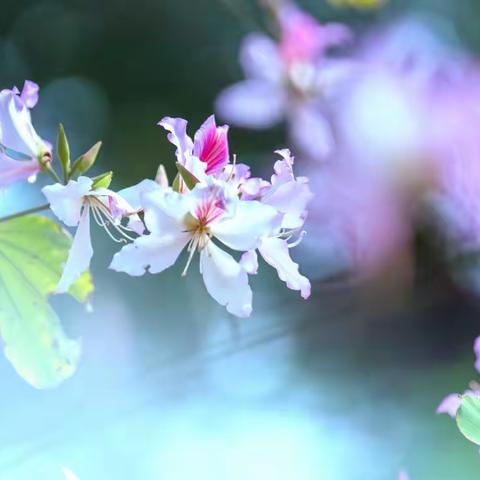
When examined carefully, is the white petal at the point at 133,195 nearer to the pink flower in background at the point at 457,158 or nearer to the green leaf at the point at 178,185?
the green leaf at the point at 178,185

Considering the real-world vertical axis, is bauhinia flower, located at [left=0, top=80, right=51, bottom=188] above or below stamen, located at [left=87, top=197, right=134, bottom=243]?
above

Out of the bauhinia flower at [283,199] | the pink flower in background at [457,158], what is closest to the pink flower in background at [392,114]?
the pink flower in background at [457,158]

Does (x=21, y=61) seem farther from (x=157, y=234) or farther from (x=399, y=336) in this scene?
(x=157, y=234)

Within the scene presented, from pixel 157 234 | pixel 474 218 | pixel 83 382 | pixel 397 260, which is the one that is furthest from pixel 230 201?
A: pixel 397 260

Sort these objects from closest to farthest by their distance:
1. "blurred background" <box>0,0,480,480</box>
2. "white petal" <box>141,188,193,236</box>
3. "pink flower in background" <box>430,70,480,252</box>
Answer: "white petal" <box>141,188,193,236</box>
"blurred background" <box>0,0,480,480</box>
"pink flower in background" <box>430,70,480,252</box>

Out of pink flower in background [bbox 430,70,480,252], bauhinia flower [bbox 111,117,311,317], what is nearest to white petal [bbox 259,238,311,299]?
bauhinia flower [bbox 111,117,311,317]

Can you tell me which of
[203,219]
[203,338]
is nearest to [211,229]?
[203,219]

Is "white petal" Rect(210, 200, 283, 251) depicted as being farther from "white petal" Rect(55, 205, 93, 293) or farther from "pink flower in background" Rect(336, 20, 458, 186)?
"pink flower in background" Rect(336, 20, 458, 186)
